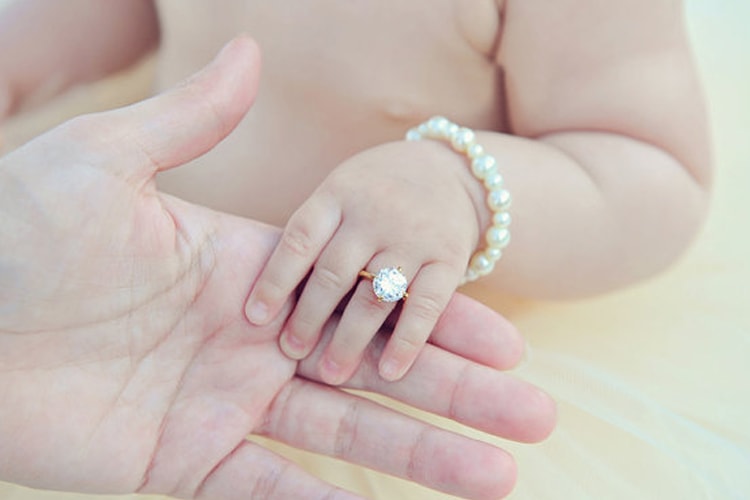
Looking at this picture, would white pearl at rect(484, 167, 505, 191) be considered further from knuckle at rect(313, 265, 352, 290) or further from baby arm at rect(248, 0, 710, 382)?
knuckle at rect(313, 265, 352, 290)

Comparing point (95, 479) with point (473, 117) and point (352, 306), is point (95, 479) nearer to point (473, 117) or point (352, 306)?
point (352, 306)

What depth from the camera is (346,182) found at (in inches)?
24.0

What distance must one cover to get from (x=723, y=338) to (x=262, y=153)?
41 centimetres

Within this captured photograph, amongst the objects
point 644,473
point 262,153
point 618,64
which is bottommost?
point 644,473

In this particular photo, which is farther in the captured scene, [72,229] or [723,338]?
[723,338]

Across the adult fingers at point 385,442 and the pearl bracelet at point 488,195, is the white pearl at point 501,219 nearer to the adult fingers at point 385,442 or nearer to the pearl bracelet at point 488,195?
the pearl bracelet at point 488,195

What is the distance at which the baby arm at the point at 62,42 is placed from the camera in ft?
2.91

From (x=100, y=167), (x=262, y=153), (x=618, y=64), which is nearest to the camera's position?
(x=100, y=167)

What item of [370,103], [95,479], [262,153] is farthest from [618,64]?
[95,479]

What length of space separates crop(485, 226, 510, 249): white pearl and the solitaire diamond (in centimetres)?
11

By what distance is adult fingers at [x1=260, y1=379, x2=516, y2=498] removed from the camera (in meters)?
0.55

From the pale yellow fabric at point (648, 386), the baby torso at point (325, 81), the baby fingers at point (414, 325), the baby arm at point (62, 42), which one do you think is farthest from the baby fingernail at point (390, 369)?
the baby arm at point (62, 42)

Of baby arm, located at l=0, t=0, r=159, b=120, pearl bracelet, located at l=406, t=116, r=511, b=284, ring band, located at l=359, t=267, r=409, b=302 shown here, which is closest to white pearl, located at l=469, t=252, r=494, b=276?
pearl bracelet, located at l=406, t=116, r=511, b=284

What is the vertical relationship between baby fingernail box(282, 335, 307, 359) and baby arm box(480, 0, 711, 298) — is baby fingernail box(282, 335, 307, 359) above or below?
below
